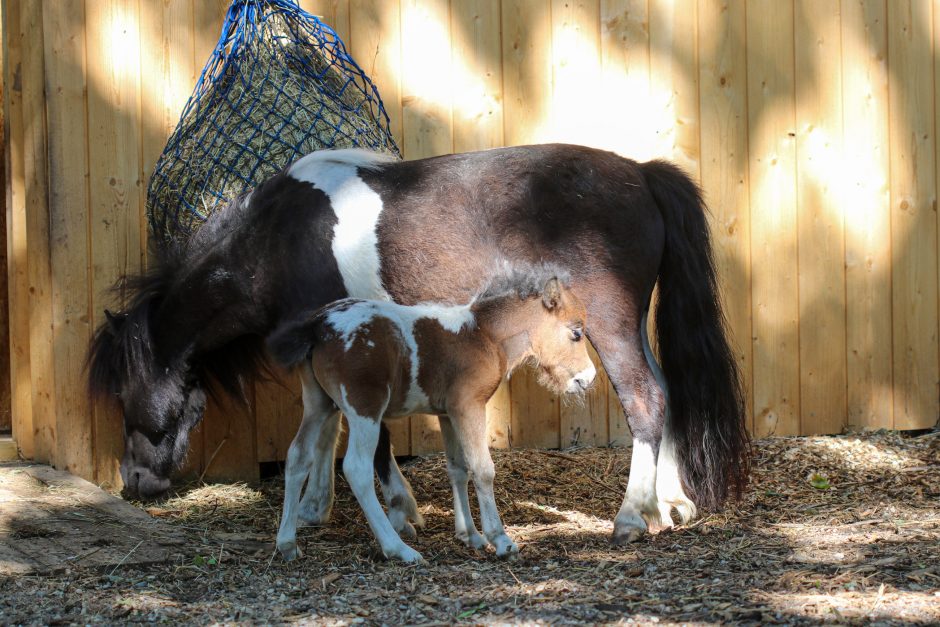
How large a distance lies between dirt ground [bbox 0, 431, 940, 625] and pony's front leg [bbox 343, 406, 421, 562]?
0.09 metres

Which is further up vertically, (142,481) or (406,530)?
(142,481)

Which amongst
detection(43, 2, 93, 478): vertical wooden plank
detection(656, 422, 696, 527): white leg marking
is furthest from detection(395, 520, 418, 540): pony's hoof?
detection(43, 2, 93, 478): vertical wooden plank

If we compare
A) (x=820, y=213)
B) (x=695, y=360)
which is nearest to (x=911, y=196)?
(x=820, y=213)

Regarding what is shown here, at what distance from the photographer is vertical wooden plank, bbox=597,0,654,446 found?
5641mm

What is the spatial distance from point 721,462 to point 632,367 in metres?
0.70

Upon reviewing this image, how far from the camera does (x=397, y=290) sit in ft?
14.2

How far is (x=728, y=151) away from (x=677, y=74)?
1.74 ft

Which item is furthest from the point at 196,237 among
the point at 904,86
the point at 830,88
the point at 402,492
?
the point at 904,86

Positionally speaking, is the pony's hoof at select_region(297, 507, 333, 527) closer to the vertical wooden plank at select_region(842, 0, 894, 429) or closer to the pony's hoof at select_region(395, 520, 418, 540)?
the pony's hoof at select_region(395, 520, 418, 540)

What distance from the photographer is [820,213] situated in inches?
231

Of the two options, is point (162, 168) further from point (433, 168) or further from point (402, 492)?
point (402, 492)

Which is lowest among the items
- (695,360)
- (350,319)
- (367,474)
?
(367,474)

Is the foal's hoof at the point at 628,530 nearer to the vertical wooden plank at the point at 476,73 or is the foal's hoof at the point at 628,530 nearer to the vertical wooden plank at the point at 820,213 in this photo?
the vertical wooden plank at the point at 820,213

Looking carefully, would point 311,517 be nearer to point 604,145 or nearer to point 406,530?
point 406,530
